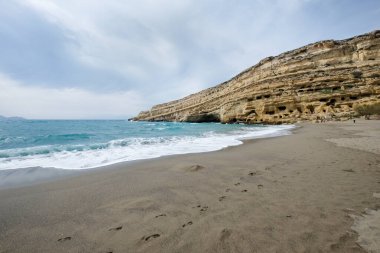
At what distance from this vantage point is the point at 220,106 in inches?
2052

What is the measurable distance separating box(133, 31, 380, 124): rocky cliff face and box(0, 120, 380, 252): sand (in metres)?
34.4

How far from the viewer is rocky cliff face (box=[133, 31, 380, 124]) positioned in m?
34.1

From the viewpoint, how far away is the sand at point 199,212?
2.34 m

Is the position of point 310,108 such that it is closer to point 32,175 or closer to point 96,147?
point 96,147

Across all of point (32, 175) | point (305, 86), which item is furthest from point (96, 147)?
point (305, 86)

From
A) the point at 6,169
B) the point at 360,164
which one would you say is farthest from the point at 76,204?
the point at 360,164

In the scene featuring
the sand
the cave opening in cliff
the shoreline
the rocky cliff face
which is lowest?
the shoreline

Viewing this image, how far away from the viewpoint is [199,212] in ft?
10.2

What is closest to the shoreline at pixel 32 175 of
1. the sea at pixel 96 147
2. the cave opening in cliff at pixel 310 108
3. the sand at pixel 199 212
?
the sand at pixel 199 212

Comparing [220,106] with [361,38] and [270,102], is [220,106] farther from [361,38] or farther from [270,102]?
[361,38]

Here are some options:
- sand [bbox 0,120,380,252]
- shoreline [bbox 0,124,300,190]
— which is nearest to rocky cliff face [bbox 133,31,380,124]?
sand [bbox 0,120,380,252]

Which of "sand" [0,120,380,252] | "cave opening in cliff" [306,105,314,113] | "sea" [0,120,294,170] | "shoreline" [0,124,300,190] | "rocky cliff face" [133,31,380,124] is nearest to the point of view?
"sand" [0,120,380,252]

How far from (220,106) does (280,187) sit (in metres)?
48.8

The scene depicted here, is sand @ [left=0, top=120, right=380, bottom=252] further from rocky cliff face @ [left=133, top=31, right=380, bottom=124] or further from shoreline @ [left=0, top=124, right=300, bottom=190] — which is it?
rocky cliff face @ [left=133, top=31, right=380, bottom=124]
